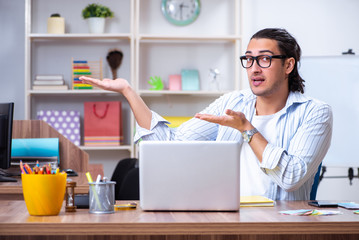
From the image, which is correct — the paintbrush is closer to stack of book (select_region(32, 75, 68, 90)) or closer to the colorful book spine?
stack of book (select_region(32, 75, 68, 90))

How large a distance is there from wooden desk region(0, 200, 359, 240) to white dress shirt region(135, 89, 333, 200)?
1.27ft

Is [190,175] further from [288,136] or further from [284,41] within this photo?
[284,41]

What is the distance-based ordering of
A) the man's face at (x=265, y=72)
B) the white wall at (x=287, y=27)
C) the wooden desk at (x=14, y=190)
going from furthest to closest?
the white wall at (x=287, y=27) < the wooden desk at (x=14, y=190) < the man's face at (x=265, y=72)

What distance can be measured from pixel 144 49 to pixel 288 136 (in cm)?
304

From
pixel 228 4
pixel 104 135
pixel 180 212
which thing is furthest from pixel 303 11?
pixel 180 212

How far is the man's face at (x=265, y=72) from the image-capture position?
2025mm

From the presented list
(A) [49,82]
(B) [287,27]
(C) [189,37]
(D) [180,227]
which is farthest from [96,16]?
(D) [180,227]

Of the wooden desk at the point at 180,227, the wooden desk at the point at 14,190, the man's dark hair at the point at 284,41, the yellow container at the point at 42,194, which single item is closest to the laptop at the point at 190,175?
the wooden desk at the point at 180,227

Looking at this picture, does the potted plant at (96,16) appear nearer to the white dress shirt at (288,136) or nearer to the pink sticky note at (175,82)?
the pink sticky note at (175,82)

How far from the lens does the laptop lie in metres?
1.47

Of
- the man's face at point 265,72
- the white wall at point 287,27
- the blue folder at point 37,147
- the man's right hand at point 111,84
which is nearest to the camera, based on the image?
the man's right hand at point 111,84

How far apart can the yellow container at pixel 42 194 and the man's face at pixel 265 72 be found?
91 centimetres

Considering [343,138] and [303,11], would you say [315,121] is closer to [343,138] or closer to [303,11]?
[343,138]

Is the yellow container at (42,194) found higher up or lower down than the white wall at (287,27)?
lower down
